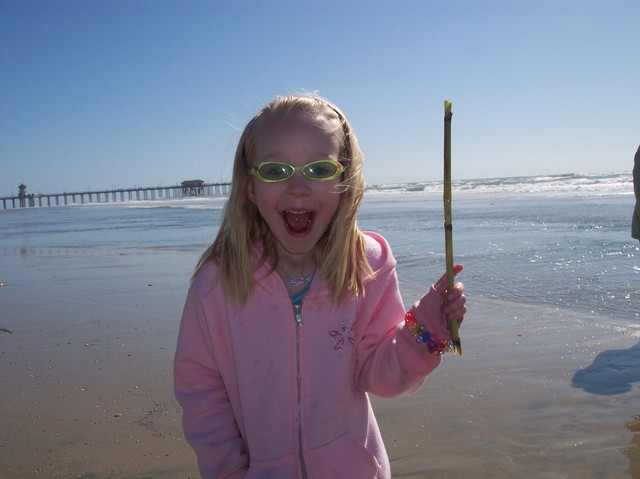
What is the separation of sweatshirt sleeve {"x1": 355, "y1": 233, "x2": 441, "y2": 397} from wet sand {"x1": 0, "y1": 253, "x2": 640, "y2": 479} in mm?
1010

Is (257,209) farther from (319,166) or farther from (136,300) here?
(136,300)

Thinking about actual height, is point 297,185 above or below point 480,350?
above

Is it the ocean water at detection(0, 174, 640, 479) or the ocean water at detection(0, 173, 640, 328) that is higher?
the ocean water at detection(0, 173, 640, 328)

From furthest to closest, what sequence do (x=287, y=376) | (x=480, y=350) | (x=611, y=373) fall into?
(x=480, y=350), (x=611, y=373), (x=287, y=376)

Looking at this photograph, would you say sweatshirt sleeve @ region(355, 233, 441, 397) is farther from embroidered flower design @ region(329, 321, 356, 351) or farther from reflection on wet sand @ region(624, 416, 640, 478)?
reflection on wet sand @ region(624, 416, 640, 478)

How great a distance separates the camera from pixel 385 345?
2033 mm

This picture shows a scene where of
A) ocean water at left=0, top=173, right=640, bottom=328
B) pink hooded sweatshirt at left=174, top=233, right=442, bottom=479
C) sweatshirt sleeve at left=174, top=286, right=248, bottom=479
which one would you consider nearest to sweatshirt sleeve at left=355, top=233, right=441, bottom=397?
pink hooded sweatshirt at left=174, top=233, right=442, bottom=479

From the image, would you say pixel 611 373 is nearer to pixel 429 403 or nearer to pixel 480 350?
pixel 480 350

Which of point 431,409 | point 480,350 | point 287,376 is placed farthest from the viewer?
point 480,350

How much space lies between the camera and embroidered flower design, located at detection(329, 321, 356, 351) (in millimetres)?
2031

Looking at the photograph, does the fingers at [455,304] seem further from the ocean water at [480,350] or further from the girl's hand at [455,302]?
the ocean water at [480,350]

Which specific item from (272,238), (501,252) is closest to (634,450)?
(272,238)

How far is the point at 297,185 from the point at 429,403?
2061 millimetres

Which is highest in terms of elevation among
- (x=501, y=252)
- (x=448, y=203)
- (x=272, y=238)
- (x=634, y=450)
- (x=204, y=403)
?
(x=448, y=203)
